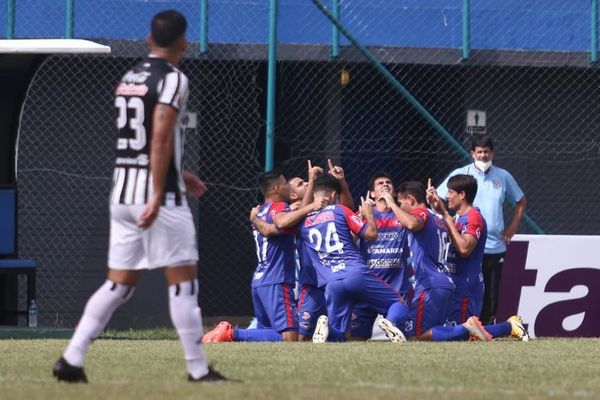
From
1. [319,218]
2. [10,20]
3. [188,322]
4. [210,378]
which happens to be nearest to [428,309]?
[319,218]

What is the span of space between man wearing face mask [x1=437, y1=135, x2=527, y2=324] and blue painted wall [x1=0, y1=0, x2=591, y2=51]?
3.06 m

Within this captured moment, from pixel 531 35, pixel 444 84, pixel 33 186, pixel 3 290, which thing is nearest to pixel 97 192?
pixel 33 186

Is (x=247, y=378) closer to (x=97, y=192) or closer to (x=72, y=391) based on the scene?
(x=72, y=391)

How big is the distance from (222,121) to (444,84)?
2865 millimetres

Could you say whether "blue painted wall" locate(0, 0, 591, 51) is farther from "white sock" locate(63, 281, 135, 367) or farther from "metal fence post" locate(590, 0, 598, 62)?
"white sock" locate(63, 281, 135, 367)

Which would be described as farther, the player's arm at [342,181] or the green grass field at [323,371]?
the player's arm at [342,181]

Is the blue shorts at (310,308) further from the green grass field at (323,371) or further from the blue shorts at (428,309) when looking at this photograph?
the green grass field at (323,371)

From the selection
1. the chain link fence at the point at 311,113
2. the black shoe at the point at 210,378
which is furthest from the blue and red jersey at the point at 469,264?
the black shoe at the point at 210,378

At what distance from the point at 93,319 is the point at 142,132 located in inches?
39.0

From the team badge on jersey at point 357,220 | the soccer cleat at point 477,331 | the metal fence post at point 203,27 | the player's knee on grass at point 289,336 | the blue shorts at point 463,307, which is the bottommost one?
the player's knee on grass at point 289,336

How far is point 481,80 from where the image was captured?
57.7ft

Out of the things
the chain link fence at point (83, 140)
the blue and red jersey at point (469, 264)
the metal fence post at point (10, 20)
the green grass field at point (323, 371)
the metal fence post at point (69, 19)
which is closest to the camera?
the green grass field at point (323, 371)

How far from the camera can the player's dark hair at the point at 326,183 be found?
12438 mm

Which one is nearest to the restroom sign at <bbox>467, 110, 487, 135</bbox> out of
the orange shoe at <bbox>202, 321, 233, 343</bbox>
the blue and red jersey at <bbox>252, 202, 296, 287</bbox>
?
the blue and red jersey at <bbox>252, 202, 296, 287</bbox>
